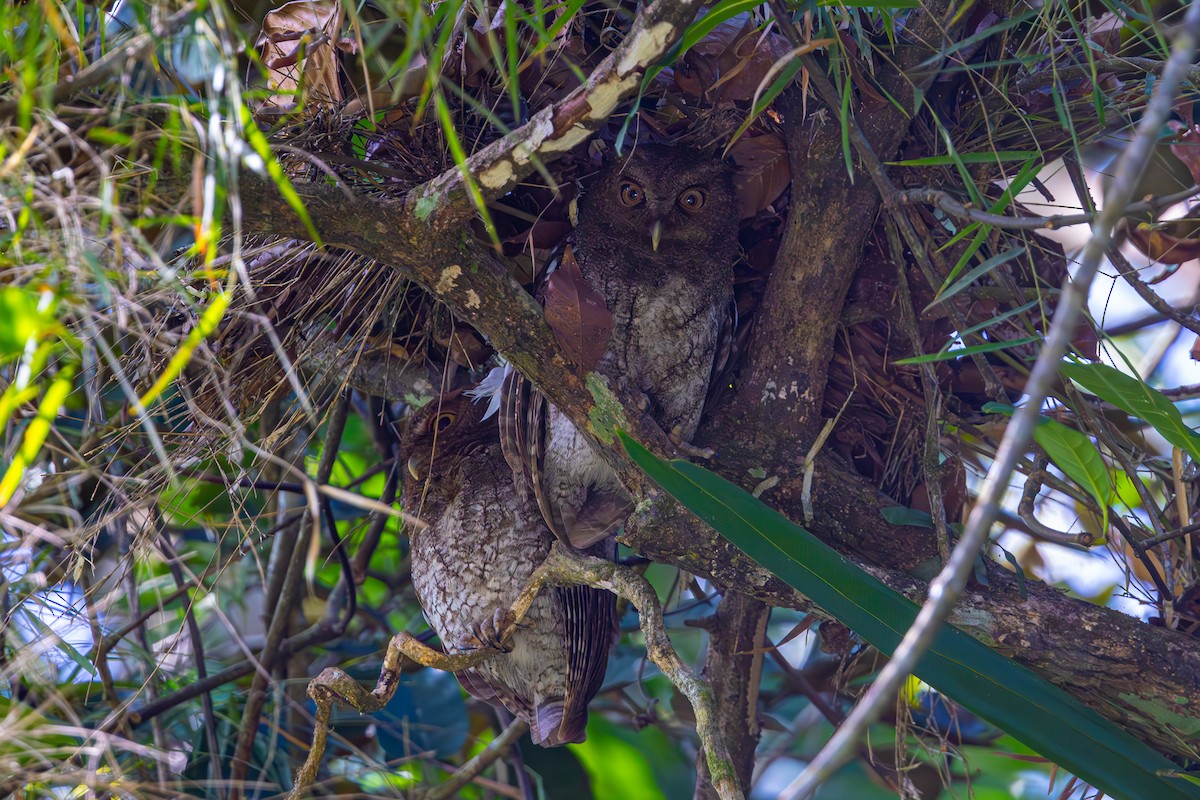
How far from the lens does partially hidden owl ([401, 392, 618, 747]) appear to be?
1826 millimetres

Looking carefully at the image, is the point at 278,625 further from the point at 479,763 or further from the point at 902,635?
the point at 902,635

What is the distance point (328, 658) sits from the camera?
2.66 meters

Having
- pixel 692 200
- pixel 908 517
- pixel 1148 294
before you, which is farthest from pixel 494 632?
pixel 1148 294

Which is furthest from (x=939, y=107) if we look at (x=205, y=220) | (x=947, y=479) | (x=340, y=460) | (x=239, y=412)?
(x=340, y=460)

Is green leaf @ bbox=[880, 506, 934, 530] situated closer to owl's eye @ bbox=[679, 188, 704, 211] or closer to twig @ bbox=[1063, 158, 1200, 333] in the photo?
twig @ bbox=[1063, 158, 1200, 333]

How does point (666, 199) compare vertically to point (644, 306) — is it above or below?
above

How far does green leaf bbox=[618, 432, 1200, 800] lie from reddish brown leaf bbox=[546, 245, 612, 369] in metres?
0.20

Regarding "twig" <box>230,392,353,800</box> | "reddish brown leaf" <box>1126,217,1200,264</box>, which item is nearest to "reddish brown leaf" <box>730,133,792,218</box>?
"reddish brown leaf" <box>1126,217,1200,264</box>

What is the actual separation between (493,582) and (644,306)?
0.67 metres

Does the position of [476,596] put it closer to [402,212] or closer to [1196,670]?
[402,212]

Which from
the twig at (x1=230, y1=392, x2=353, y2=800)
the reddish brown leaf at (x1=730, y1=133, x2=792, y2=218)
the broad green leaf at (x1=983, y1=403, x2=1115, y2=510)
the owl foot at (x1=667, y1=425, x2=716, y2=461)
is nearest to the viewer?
the broad green leaf at (x1=983, y1=403, x2=1115, y2=510)

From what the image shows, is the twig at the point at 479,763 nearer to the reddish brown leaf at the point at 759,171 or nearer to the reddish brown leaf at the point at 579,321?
the reddish brown leaf at the point at 579,321

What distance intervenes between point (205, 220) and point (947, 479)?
1375 mm

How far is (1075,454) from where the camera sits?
1345 mm
